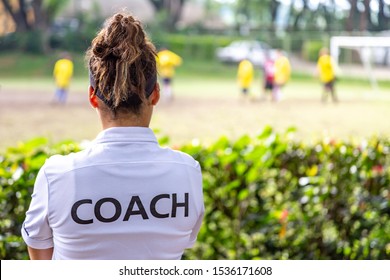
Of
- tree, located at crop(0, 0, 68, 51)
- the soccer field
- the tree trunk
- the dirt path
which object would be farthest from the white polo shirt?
the tree trunk

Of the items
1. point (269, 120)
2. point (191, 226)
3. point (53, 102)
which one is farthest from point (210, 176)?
point (53, 102)

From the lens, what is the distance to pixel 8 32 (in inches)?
791

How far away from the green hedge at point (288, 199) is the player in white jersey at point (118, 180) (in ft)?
4.21

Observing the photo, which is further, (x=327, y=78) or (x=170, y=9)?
(x=170, y=9)

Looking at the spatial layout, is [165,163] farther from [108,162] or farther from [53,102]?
[53,102]

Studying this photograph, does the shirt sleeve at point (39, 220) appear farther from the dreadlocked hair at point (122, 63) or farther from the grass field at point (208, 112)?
the grass field at point (208, 112)

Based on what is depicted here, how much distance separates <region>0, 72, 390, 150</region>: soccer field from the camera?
11.0m

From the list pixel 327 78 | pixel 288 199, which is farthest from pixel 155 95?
pixel 327 78

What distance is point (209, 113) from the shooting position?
1300cm

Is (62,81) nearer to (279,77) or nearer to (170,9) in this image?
(279,77)

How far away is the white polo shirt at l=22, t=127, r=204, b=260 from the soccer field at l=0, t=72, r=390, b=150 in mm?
7756

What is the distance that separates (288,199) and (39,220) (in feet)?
5.25

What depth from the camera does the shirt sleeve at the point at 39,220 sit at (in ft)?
4.40

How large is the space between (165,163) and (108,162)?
11cm
